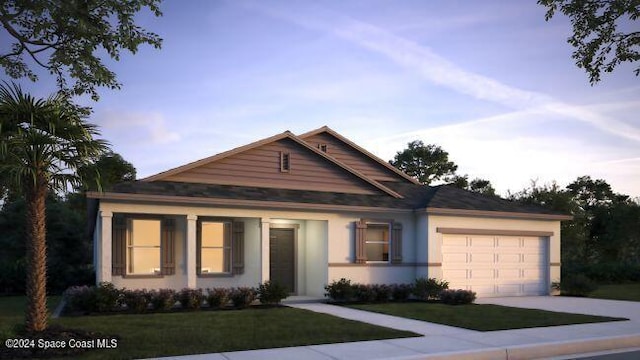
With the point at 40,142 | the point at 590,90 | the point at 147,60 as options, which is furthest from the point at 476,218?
the point at 40,142

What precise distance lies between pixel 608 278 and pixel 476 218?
15.6 m

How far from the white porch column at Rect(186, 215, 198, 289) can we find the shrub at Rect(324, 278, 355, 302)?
4142 mm

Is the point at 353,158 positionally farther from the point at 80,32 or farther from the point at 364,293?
the point at 80,32

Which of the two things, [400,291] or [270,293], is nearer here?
[270,293]

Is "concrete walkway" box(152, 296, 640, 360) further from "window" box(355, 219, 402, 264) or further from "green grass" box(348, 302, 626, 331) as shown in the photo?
"window" box(355, 219, 402, 264)

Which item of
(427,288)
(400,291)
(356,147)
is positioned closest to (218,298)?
(400,291)

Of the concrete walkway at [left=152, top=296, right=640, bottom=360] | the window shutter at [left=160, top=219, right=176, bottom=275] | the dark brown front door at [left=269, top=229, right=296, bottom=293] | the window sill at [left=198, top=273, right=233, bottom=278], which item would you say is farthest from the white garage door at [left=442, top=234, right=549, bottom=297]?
the window shutter at [left=160, top=219, right=176, bottom=275]

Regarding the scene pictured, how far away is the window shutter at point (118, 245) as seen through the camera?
16625 millimetres

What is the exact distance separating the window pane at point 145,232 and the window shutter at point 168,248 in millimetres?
175

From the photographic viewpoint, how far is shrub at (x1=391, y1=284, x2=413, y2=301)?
744 inches

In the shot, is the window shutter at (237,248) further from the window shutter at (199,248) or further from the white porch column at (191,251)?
the white porch column at (191,251)

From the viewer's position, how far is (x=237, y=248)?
18703 mm

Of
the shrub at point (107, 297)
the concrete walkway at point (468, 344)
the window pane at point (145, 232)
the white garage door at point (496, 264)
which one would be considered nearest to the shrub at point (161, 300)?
the shrub at point (107, 297)

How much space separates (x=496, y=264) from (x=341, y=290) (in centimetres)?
626
